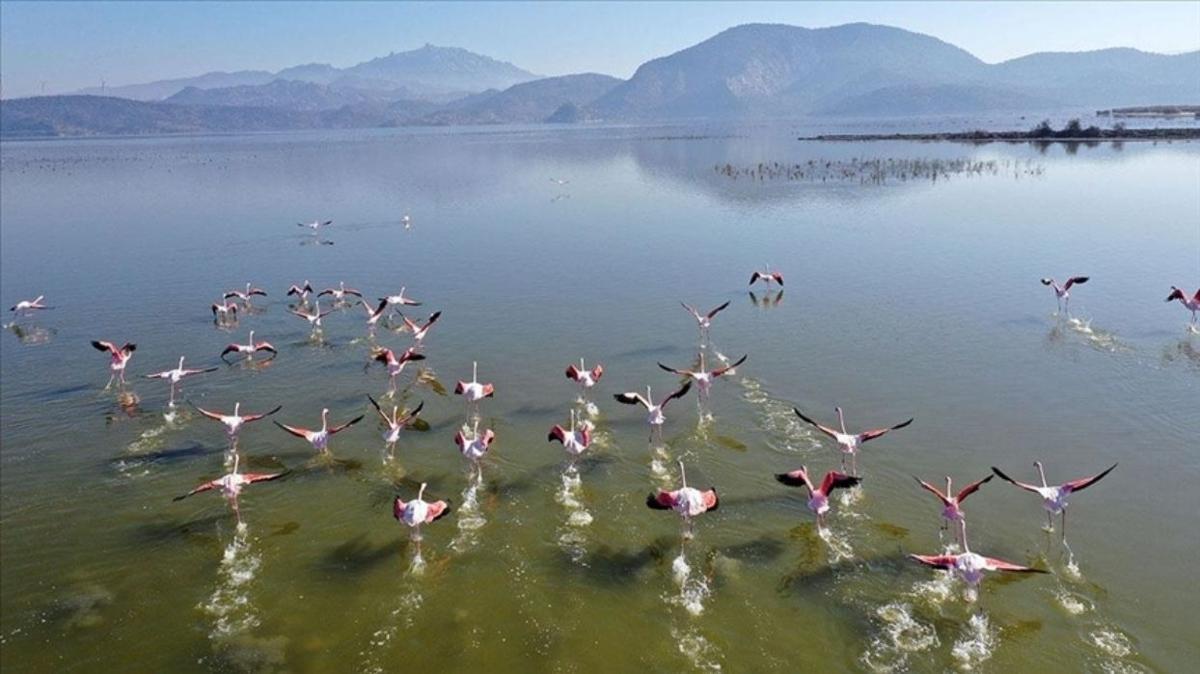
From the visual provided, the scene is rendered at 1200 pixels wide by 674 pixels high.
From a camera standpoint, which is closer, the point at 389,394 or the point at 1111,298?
the point at 389,394

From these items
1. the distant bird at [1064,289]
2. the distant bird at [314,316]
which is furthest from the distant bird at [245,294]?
the distant bird at [1064,289]

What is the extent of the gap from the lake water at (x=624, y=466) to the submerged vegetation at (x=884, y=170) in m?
23.1

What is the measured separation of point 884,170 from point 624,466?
54.3 meters

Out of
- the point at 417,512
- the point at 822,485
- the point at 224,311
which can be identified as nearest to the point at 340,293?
the point at 224,311

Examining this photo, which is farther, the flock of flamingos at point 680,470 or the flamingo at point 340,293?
the flamingo at point 340,293

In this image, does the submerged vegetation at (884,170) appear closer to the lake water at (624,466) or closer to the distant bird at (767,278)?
the lake water at (624,466)

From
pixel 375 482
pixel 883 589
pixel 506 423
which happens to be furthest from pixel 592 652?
pixel 506 423

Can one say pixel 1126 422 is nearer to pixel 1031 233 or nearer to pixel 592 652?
pixel 592 652

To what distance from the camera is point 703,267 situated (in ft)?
101

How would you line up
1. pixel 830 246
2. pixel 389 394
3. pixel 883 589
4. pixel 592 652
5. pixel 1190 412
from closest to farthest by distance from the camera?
pixel 592 652
pixel 883 589
pixel 1190 412
pixel 389 394
pixel 830 246

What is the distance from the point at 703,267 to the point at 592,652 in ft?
73.6

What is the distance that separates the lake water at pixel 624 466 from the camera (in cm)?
1024

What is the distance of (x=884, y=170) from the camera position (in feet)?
203

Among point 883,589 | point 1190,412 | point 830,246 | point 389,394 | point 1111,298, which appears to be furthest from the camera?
point 830,246
